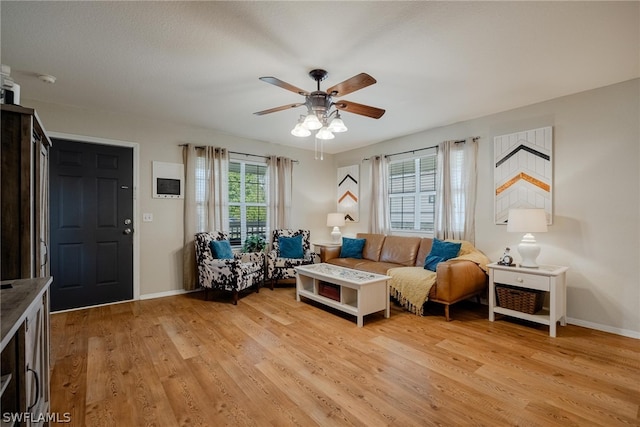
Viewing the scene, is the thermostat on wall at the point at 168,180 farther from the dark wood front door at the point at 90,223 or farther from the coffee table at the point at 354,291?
the coffee table at the point at 354,291

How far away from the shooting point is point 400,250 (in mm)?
4512

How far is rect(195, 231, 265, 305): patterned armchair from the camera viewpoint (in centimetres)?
386

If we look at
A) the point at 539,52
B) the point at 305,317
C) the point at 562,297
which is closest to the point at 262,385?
the point at 305,317

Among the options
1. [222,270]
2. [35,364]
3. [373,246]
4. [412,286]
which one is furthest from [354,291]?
[35,364]

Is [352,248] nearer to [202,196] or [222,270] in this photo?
[222,270]

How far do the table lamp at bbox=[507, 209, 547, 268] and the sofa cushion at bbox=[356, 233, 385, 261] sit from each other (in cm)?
202

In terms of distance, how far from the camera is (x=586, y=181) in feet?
10.2

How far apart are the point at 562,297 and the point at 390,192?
9.01ft

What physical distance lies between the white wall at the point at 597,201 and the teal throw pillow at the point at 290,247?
324cm

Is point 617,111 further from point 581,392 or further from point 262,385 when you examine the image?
point 262,385

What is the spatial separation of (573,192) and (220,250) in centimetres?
433

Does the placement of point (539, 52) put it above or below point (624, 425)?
above

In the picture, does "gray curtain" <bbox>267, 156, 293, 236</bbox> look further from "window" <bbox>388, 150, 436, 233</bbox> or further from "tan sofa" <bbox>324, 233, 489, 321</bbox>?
"window" <bbox>388, 150, 436, 233</bbox>

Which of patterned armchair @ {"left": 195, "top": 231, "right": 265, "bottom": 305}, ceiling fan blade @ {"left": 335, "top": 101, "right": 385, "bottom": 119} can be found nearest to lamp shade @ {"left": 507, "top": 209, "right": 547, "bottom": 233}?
ceiling fan blade @ {"left": 335, "top": 101, "right": 385, "bottom": 119}
